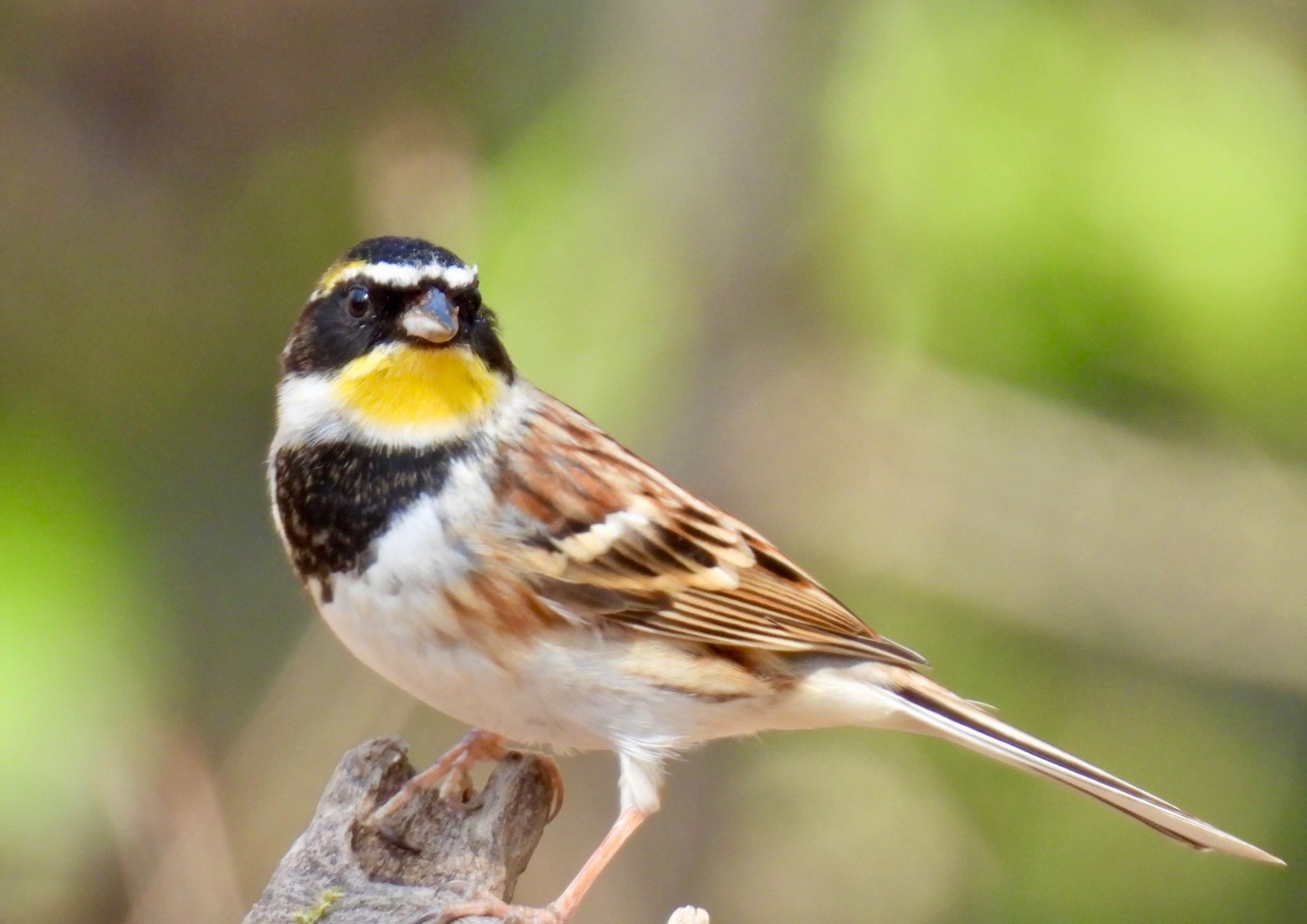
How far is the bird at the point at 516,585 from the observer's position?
2.42m

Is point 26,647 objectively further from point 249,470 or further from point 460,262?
point 249,470

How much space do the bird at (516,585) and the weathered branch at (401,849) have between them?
0.14ft

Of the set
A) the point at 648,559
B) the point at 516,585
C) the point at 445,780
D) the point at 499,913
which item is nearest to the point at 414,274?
the point at 516,585

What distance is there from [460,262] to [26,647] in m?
1.13

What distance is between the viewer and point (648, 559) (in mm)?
2652

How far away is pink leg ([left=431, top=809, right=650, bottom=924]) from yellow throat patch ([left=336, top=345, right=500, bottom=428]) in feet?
2.32

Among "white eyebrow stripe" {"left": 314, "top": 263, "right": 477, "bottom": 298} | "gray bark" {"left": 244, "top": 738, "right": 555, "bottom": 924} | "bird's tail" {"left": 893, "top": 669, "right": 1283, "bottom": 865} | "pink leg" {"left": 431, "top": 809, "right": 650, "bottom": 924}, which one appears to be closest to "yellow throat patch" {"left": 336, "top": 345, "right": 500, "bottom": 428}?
"white eyebrow stripe" {"left": 314, "top": 263, "right": 477, "bottom": 298}

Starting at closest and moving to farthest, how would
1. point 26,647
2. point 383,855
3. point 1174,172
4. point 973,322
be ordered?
1. point 383,855
2. point 26,647
3. point 1174,172
4. point 973,322

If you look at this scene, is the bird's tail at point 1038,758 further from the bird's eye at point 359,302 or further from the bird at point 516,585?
the bird's eye at point 359,302

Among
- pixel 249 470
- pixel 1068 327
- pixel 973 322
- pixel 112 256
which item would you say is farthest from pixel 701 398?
pixel 112 256

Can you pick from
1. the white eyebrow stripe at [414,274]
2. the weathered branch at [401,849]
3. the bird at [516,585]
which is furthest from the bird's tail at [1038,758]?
the white eyebrow stripe at [414,274]

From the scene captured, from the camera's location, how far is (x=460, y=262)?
2.51 meters

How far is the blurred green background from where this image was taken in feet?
12.8

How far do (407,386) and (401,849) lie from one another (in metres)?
0.72
